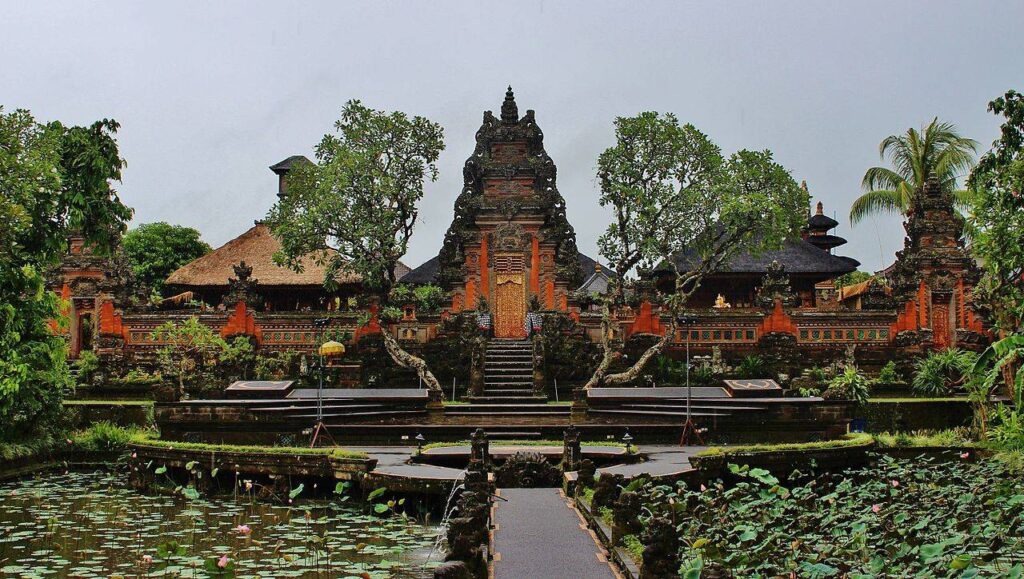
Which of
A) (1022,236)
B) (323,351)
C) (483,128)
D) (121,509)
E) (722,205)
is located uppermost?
(483,128)

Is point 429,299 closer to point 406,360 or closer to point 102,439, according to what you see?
point 406,360

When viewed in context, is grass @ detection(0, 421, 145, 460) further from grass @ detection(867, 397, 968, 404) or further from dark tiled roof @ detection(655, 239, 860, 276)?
dark tiled roof @ detection(655, 239, 860, 276)

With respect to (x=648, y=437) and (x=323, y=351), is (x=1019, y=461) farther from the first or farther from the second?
(x=323, y=351)

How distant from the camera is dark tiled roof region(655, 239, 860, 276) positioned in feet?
108

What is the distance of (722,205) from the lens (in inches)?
982

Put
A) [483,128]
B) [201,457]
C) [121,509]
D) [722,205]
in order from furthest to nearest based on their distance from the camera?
[483,128] → [722,205] → [201,457] → [121,509]

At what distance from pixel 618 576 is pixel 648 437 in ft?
33.2

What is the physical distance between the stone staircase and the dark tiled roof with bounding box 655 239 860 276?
9.77 meters

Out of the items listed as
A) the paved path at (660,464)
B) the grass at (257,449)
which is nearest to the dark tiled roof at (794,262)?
the paved path at (660,464)

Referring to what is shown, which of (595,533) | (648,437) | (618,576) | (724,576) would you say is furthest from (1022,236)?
(724,576)

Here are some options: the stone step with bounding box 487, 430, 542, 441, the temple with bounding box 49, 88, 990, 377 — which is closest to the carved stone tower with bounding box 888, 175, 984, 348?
the temple with bounding box 49, 88, 990, 377

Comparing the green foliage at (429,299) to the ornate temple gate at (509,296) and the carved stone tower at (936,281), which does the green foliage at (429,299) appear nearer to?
the ornate temple gate at (509,296)

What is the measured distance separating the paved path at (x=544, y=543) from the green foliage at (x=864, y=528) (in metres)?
0.71

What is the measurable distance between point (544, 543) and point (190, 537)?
4.11 meters
